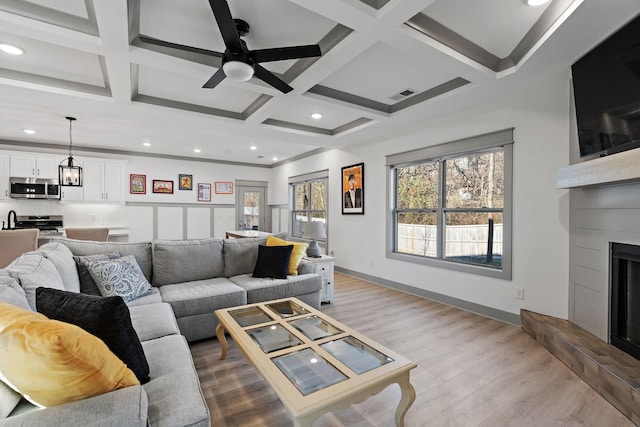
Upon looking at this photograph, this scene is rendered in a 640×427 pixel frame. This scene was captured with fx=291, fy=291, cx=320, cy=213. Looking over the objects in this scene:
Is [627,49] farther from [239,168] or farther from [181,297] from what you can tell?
[239,168]

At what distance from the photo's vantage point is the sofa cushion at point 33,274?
1432 millimetres

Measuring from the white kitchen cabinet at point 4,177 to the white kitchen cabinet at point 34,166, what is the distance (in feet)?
0.23

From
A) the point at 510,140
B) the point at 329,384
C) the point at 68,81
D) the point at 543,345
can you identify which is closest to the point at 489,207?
the point at 510,140

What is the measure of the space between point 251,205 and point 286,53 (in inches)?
251

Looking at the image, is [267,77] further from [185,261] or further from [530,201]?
[530,201]

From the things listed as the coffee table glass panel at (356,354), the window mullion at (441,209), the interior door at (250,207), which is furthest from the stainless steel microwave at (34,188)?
the window mullion at (441,209)

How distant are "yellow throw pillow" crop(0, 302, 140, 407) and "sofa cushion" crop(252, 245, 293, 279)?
2.32 m

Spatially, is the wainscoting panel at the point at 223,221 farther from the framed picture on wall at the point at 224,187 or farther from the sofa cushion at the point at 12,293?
the sofa cushion at the point at 12,293

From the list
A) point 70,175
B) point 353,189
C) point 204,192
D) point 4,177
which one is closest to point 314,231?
point 353,189

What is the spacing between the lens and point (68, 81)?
3051 millimetres

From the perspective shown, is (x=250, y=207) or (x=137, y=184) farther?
(x=250, y=207)

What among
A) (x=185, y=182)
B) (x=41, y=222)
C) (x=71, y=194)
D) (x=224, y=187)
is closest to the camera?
(x=41, y=222)

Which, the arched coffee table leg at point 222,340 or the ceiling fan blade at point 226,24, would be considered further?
the arched coffee table leg at point 222,340

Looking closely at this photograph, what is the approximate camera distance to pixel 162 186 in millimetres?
6941
